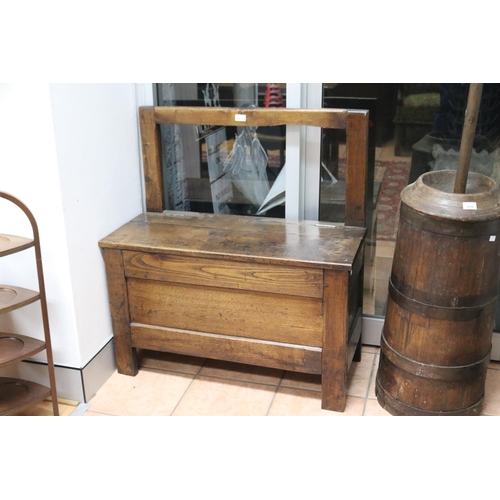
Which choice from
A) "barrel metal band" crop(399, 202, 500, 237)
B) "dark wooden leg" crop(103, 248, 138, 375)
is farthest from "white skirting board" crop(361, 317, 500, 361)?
"dark wooden leg" crop(103, 248, 138, 375)

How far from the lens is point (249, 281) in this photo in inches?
88.6

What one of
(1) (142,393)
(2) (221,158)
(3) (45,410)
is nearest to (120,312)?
(1) (142,393)

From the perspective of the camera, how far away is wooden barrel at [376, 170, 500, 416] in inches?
76.5

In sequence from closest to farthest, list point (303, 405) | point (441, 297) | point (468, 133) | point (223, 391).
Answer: point (468, 133), point (441, 297), point (303, 405), point (223, 391)

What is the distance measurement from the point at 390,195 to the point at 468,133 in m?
0.71

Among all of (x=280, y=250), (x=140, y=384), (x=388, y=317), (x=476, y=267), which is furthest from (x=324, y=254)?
(x=140, y=384)

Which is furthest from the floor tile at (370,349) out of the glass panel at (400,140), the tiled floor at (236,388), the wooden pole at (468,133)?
the wooden pole at (468,133)

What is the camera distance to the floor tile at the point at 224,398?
93.3 inches

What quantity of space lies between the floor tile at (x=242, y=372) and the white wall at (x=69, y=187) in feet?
1.56

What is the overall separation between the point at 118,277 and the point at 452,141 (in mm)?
1483

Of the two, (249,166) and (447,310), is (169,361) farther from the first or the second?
(447,310)

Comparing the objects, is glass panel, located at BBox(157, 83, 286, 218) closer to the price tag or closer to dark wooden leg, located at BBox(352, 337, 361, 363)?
dark wooden leg, located at BBox(352, 337, 361, 363)

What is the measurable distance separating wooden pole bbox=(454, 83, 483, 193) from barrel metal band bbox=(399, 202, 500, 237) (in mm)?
121

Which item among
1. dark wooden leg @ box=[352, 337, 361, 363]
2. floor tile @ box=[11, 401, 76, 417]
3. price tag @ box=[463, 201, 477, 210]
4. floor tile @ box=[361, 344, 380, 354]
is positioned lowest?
floor tile @ box=[11, 401, 76, 417]
